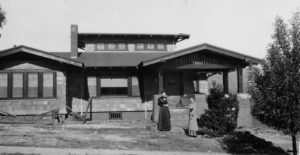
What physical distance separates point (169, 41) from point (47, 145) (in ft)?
45.4

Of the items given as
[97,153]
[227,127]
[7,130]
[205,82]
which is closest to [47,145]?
[97,153]

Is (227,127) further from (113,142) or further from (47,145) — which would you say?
(47,145)

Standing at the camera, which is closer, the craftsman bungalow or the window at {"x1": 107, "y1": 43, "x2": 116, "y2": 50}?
the craftsman bungalow

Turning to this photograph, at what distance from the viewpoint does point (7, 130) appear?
12.5 metres

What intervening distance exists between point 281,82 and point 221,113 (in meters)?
3.64

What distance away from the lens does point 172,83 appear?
19.3 metres

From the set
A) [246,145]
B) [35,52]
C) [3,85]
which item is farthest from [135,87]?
[246,145]

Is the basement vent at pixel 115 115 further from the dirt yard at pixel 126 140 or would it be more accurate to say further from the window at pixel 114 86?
the dirt yard at pixel 126 140

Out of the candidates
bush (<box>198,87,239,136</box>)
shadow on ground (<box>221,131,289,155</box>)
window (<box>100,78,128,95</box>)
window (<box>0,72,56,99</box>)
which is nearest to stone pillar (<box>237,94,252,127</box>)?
shadow on ground (<box>221,131,289,155</box>)

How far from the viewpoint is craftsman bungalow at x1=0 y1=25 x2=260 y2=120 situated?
15883mm

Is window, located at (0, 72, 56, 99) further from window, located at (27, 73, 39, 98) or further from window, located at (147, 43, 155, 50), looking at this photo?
window, located at (147, 43, 155, 50)

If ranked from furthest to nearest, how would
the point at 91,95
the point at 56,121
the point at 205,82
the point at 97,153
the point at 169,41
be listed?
the point at 169,41, the point at 205,82, the point at 91,95, the point at 56,121, the point at 97,153

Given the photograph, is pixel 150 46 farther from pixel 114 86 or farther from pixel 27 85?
pixel 27 85

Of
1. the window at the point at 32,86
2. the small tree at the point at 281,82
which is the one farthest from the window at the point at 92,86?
the small tree at the point at 281,82
